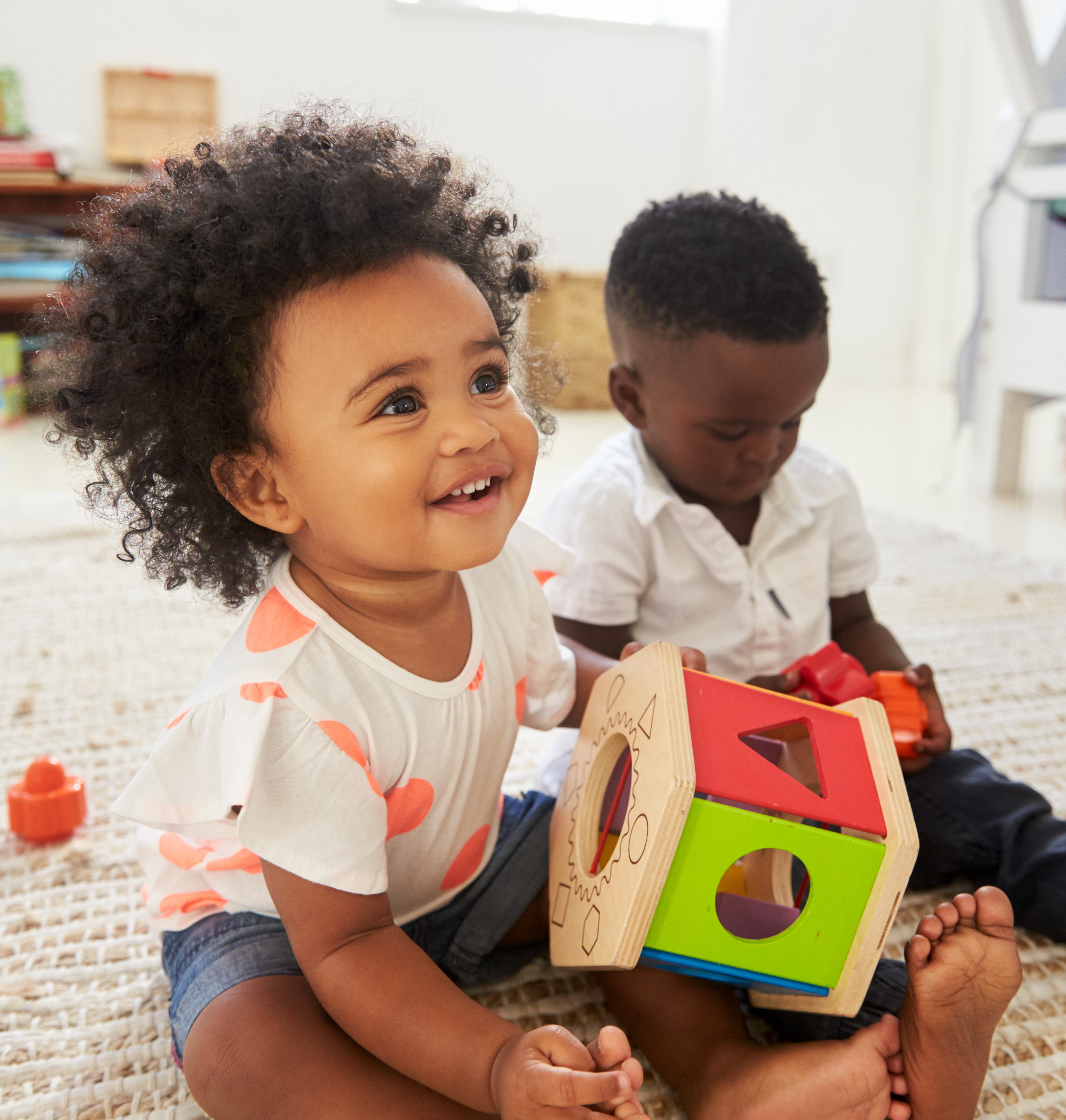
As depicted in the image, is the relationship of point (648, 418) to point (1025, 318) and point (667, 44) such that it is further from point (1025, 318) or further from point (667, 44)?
point (667, 44)

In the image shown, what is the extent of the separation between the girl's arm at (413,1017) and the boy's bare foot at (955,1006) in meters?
0.17

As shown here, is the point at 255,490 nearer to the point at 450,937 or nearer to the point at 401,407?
the point at 401,407

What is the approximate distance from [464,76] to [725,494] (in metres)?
2.69

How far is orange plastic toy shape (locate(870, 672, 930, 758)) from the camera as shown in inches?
30.8

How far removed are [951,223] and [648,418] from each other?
2990 mm

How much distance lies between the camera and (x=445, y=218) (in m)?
0.58

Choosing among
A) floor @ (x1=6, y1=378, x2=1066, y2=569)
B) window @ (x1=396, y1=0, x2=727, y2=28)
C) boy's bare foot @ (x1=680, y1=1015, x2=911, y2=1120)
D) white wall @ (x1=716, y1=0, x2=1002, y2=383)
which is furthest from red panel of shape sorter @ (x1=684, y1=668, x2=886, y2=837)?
window @ (x1=396, y1=0, x2=727, y2=28)

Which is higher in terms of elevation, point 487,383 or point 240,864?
point 487,383

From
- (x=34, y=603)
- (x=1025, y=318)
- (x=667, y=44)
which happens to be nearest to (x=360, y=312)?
(x=34, y=603)

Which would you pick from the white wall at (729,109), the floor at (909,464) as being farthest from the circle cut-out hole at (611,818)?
the white wall at (729,109)

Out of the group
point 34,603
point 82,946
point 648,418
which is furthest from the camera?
point 34,603

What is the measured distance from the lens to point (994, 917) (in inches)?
20.6

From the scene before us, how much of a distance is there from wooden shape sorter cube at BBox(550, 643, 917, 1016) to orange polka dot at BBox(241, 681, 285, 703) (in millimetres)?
187

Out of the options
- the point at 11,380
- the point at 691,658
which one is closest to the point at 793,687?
the point at 691,658
